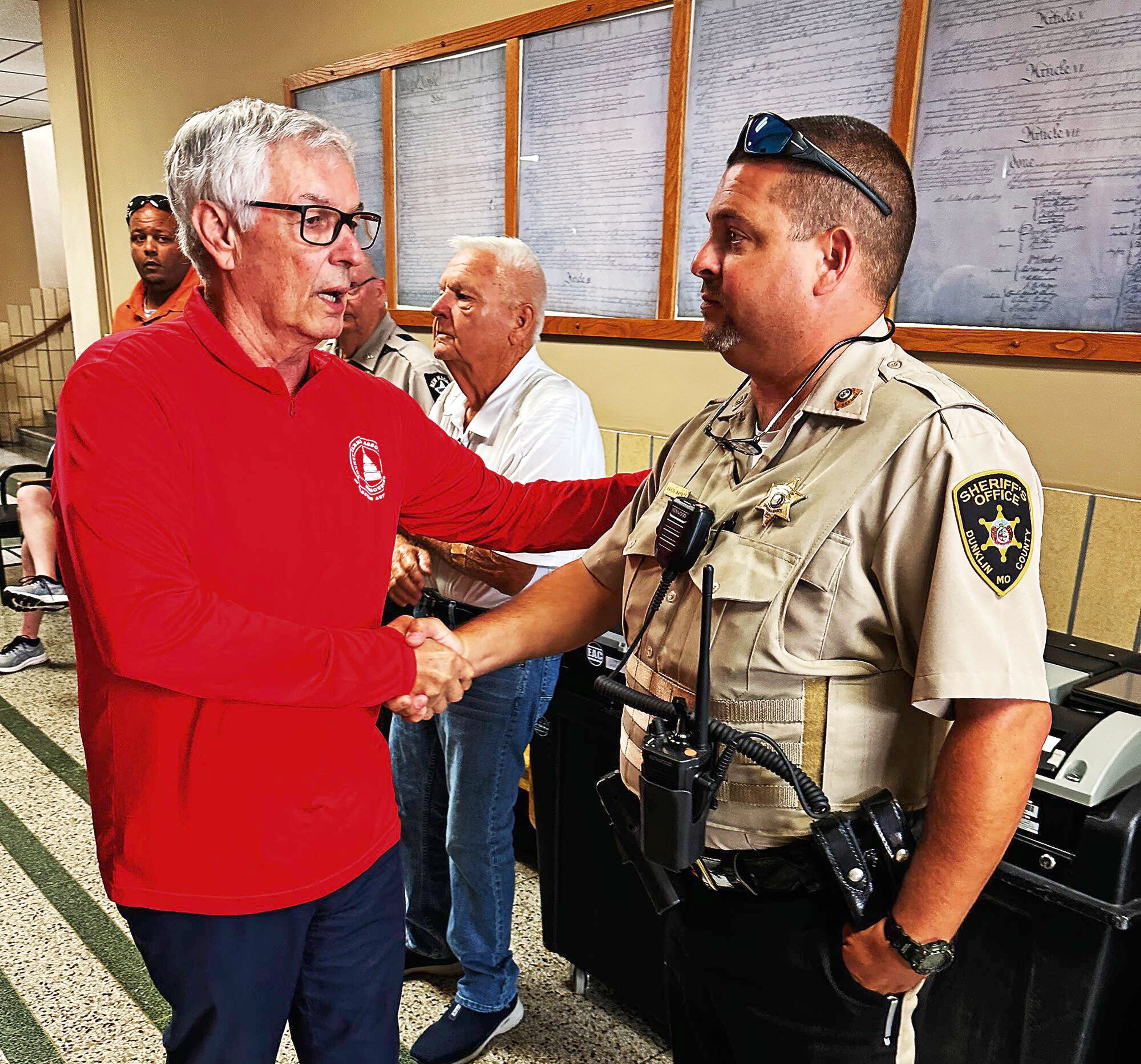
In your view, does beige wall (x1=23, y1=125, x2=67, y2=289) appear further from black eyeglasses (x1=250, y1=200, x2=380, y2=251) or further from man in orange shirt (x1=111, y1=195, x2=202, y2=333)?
black eyeglasses (x1=250, y1=200, x2=380, y2=251)

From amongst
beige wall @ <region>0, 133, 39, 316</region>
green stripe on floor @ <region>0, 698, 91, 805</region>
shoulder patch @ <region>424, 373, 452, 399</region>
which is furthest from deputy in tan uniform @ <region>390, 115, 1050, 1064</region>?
beige wall @ <region>0, 133, 39, 316</region>

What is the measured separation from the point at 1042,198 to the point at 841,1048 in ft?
5.28

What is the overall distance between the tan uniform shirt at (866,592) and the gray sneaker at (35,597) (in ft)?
10.8

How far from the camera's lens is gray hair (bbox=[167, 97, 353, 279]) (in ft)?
3.70

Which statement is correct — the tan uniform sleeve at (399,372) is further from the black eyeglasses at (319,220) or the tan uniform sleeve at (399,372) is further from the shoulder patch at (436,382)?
the black eyeglasses at (319,220)

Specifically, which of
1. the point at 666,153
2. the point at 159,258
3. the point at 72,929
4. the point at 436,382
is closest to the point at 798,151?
the point at 436,382

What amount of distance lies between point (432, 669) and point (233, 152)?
75 centimetres

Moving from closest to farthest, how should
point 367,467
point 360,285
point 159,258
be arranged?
1. point 367,467
2. point 360,285
3. point 159,258

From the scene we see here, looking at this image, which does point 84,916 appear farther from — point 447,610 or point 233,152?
point 233,152

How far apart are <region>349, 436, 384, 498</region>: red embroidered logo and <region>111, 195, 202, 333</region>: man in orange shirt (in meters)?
2.46

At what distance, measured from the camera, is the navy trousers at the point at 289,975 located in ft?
3.76

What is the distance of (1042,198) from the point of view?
1.83 m

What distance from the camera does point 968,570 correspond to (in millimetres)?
931

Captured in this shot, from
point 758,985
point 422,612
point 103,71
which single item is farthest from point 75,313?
point 758,985
